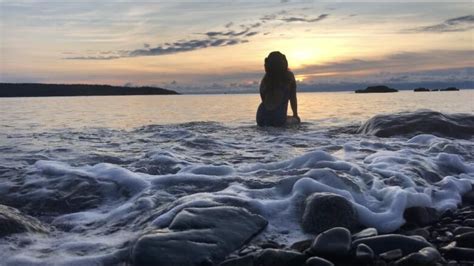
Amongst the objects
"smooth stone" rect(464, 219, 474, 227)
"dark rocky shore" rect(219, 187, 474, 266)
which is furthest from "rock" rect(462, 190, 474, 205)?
"dark rocky shore" rect(219, 187, 474, 266)

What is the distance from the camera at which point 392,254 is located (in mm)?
4227

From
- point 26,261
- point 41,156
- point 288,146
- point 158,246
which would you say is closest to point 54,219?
point 26,261

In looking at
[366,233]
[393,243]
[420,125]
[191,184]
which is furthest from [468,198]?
[420,125]

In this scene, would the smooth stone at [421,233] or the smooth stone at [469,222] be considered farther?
the smooth stone at [469,222]

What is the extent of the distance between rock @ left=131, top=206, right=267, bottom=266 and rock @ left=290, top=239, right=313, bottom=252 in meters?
0.46

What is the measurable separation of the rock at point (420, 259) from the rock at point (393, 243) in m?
0.18

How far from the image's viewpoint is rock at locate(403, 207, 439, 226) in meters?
5.41

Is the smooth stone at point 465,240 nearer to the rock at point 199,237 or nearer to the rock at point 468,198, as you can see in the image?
the rock at point 468,198

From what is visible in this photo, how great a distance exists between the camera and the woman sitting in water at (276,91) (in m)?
17.0

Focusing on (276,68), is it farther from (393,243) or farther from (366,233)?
(393,243)

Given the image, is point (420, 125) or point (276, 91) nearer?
A: point (420, 125)

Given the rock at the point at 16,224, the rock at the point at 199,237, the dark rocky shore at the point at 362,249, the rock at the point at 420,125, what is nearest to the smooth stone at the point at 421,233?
the dark rocky shore at the point at 362,249

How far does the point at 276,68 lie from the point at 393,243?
13.5 metres

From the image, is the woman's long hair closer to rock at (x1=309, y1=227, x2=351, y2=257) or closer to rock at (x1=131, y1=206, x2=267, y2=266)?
rock at (x1=131, y1=206, x2=267, y2=266)
